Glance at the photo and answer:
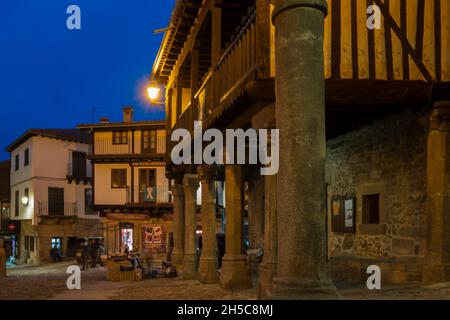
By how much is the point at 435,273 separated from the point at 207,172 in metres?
6.62

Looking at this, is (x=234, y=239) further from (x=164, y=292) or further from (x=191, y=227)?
(x=191, y=227)

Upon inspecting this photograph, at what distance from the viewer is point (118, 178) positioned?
110 ft

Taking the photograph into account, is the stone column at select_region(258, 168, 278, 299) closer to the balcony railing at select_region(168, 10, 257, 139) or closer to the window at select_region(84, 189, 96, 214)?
the balcony railing at select_region(168, 10, 257, 139)

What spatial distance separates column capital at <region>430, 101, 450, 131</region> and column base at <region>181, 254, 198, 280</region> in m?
9.05

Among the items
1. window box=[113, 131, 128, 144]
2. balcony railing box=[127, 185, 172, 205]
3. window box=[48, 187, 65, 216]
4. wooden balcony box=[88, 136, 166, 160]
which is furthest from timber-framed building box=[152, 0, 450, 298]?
window box=[48, 187, 65, 216]

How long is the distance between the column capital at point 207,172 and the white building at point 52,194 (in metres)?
24.2

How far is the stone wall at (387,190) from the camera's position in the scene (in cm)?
998

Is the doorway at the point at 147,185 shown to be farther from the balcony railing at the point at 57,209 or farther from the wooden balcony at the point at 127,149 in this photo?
the balcony railing at the point at 57,209

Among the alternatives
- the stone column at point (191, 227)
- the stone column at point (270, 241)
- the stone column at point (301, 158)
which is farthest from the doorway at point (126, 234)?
the stone column at point (301, 158)

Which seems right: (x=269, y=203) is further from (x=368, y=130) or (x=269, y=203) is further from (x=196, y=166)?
(x=196, y=166)

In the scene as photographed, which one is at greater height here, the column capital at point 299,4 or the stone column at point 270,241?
the column capital at point 299,4

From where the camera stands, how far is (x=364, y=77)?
8344mm

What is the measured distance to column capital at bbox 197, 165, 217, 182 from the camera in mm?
14055

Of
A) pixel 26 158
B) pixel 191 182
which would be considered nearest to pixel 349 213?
pixel 191 182
